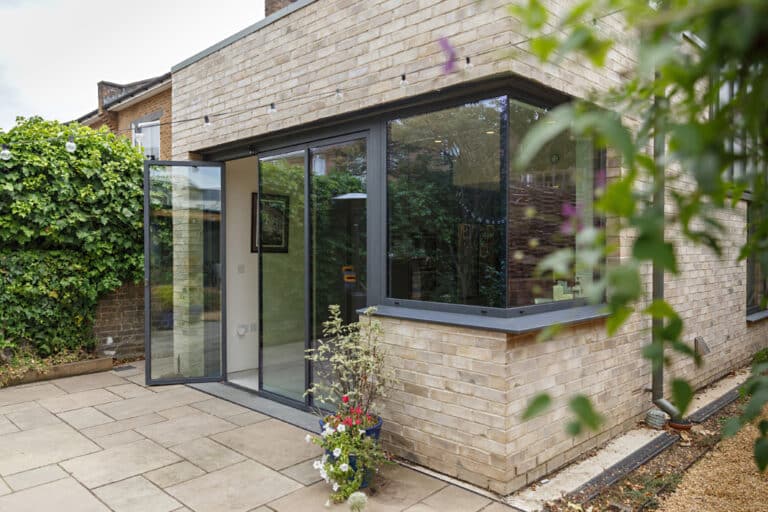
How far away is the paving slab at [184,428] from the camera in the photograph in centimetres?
382

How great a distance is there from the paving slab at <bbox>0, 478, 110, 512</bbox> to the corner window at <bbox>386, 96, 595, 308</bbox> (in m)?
2.21

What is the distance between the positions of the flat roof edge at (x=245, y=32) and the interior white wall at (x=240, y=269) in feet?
3.71

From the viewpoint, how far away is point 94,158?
231 inches

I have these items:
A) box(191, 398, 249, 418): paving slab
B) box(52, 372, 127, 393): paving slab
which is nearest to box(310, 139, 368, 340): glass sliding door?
box(191, 398, 249, 418): paving slab

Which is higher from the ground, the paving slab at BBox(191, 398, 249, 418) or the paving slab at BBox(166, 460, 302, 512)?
the paving slab at BBox(191, 398, 249, 418)

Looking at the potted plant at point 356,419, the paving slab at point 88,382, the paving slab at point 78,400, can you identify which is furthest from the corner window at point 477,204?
the paving slab at point 88,382

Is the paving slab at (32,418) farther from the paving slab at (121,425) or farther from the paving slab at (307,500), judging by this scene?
the paving slab at (307,500)

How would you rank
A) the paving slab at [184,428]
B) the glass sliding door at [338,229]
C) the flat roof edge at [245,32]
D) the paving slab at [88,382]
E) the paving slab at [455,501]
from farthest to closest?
the paving slab at [88,382] → the flat roof edge at [245,32] → the glass sliding door at [338,229] → the paving slab at [184,428] → the paving slab at [455,501]

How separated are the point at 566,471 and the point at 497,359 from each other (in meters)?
1.00

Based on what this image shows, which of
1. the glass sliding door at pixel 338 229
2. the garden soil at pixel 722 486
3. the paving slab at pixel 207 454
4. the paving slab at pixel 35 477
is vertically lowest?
the garden soil at pixel 722 486

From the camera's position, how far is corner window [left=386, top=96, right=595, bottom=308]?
121 inches

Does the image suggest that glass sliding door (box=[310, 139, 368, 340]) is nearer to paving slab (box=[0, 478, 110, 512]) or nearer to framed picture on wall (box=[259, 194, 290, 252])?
framed picture on wall (box=[259, 194, 290, 252])

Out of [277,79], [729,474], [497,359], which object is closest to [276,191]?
[277,79]

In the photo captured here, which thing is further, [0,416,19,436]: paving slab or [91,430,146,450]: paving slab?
[0,416,19,436]: paving slab
